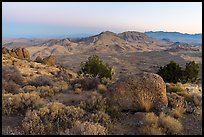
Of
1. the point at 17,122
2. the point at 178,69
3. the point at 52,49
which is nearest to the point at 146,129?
the point at 17,122

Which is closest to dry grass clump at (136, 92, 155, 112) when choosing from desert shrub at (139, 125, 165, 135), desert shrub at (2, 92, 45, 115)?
desert shrub at (139, 125, 165, 135)

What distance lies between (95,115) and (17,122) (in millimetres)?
2239

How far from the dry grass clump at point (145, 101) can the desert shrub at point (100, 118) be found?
1.40 metres

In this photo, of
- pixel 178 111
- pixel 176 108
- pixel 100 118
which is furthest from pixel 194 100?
pixel 100 118

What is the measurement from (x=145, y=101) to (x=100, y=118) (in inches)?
71.9

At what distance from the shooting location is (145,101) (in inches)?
381

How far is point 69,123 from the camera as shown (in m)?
8.26

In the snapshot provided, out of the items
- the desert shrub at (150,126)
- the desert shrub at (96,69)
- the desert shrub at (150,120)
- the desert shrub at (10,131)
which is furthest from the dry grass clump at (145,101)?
the desert shrub at (96,69)

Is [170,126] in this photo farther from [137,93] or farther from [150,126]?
[137,93]

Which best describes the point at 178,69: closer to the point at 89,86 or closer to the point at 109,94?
the point at 89,86

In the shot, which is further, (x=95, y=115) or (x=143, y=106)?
(x=143, y=106)

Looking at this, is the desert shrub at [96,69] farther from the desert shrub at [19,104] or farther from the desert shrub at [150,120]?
the desert shrub at [150,120]

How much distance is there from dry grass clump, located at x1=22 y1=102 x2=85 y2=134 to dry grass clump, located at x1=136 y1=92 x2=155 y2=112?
74.4 inches

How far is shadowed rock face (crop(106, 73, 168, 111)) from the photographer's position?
32.1ft
